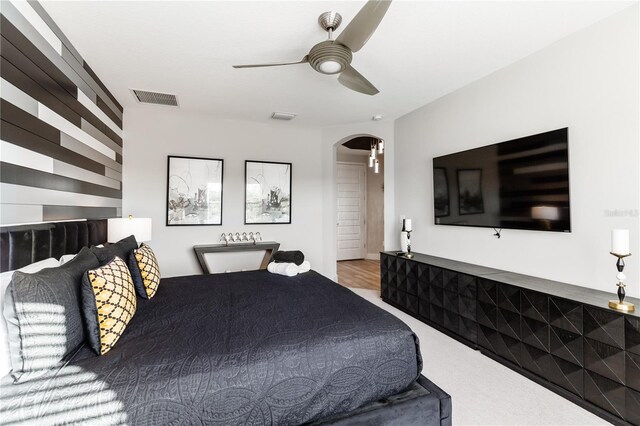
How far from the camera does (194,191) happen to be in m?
4.27

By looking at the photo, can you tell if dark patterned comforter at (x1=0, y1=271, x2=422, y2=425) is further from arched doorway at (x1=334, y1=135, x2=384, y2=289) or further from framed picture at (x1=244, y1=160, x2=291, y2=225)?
arched doorway at (x1=334, y1=135, x2=384, y2=289)

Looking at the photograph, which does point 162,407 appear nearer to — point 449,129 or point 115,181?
point 115,181

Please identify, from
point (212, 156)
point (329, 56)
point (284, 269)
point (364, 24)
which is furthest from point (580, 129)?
point (212, 156)

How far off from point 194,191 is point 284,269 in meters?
2.27

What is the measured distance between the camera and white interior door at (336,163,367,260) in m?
7.32

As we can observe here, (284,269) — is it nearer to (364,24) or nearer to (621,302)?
(364,24)

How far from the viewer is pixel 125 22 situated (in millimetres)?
2150

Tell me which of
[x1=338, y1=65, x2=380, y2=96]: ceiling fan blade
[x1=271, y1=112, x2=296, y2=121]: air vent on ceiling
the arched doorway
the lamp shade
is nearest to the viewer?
[x1=338, y1=65, x2=380, y2=96]: ceiling fan blade

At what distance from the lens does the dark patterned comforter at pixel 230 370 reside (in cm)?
106

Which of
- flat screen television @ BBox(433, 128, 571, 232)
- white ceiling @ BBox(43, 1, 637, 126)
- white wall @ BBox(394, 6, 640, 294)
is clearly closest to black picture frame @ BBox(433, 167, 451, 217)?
flat screen television @ BBox(433, 128, 571, 232)

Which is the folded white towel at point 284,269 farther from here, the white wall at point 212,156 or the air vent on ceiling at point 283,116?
the air vent on ceiling at point 283,116

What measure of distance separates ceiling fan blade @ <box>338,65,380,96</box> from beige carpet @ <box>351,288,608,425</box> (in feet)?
7.66

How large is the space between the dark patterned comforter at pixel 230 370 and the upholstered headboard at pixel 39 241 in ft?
2.22

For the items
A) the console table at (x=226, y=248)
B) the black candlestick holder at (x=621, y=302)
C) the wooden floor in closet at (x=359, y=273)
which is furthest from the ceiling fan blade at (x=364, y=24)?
the wooden floor in closet at (x=359, y=273)
